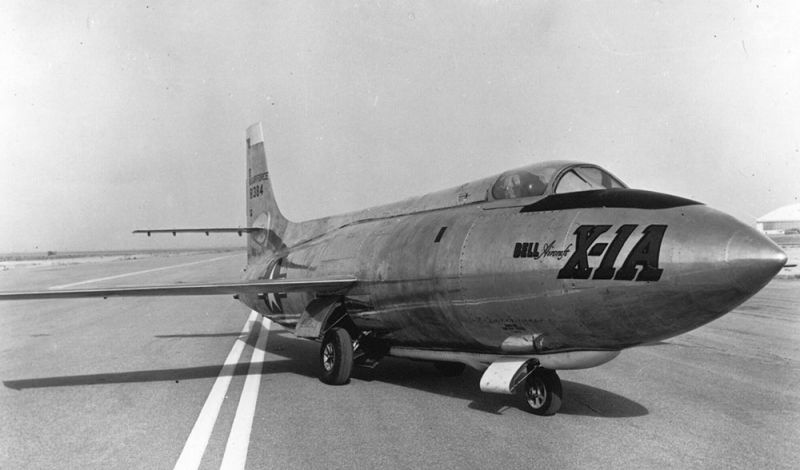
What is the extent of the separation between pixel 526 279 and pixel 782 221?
137 metres

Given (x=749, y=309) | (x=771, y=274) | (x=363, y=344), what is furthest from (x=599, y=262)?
(x=749, y=309)

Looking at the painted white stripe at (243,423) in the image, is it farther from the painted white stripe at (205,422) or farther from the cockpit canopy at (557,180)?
the cockpit canopy at (557,180)

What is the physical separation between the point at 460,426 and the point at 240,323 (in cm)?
1134

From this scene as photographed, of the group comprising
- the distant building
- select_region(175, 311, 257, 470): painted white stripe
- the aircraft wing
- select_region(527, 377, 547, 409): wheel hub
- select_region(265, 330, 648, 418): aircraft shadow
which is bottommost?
select_region(265, 330, 648, 418): aircraft shadow

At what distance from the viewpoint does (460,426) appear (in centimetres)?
585

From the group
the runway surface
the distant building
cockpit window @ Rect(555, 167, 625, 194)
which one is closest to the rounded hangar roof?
the distant building

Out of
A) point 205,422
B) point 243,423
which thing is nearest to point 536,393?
point 243,423

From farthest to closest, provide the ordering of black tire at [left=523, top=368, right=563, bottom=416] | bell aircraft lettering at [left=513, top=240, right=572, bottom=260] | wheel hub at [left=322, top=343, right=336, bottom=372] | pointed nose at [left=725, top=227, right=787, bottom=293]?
wheel hub at [left=322, top=343, right=336, bottom=372], black tire at [left=523, top=368, right=563, bottom=416], bell aircraft lettering at [left=513, top=240, right=572, bottom=260], pointed nose at [left=725, top=227, right=787, bottom=293]

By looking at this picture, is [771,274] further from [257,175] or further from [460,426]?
[257,175]

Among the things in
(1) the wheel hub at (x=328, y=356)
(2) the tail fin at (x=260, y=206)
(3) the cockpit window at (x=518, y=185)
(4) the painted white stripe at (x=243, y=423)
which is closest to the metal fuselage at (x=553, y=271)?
(3) the cockpit window at (x=518, y=185)

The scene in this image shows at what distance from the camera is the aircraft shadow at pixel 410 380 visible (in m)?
6.68

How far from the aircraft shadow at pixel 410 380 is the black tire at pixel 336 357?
1.54 ft

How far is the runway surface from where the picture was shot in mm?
4938

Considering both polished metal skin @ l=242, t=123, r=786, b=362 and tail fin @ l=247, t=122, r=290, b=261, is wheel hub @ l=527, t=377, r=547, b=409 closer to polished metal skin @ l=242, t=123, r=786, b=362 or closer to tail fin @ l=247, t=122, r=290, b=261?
polished metal skin @ l=242, t=123, r=786, b=362
